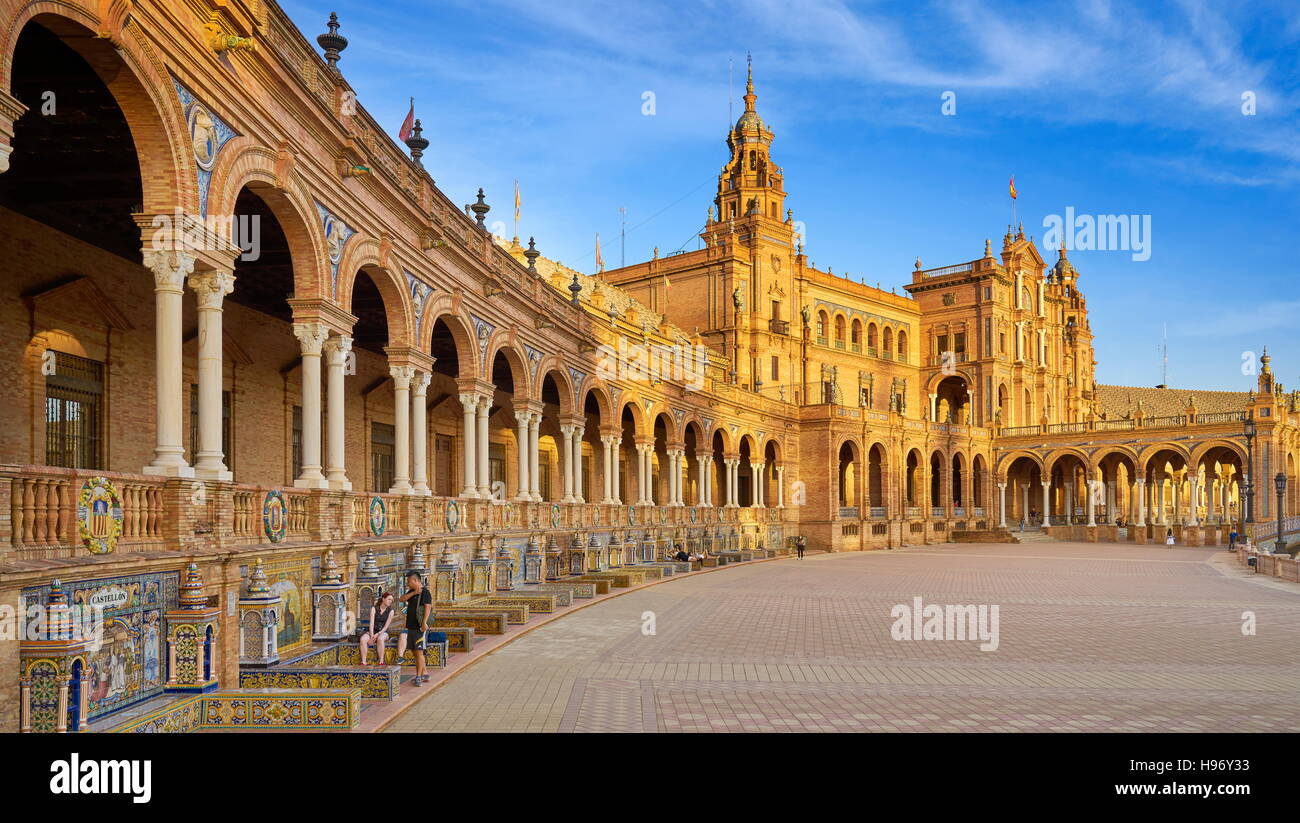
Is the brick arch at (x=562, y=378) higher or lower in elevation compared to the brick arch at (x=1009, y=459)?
higher

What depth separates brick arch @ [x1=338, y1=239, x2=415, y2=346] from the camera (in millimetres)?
13562

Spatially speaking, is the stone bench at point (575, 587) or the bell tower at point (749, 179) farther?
the bell tower at point (749, 179)

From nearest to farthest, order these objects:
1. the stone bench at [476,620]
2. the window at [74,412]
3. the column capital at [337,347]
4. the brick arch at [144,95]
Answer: the brick arch at [144,95] → the window at [74,412] → the column capital at [337,347] → the stone bench at [476,620]

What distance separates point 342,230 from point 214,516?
17.6ft

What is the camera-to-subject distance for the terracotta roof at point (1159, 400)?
9969cm

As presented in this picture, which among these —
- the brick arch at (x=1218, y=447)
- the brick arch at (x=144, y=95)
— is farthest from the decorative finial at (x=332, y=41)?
the brick arch at (x=1218, y=447)

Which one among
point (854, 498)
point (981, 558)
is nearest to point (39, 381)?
point (981, 558)

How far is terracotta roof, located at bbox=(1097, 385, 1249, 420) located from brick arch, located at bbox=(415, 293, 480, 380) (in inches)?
3576

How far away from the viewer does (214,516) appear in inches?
373

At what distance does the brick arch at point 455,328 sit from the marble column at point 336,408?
3028mm

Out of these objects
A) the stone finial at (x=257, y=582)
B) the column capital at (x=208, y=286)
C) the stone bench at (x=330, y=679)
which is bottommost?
the stone bench at (x=330, y=679)

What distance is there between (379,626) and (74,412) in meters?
5.81

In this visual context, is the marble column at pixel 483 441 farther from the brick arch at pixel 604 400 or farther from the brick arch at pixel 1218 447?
the brick arch at pixel 1218 447

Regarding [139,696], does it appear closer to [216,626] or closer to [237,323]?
[216,626]
